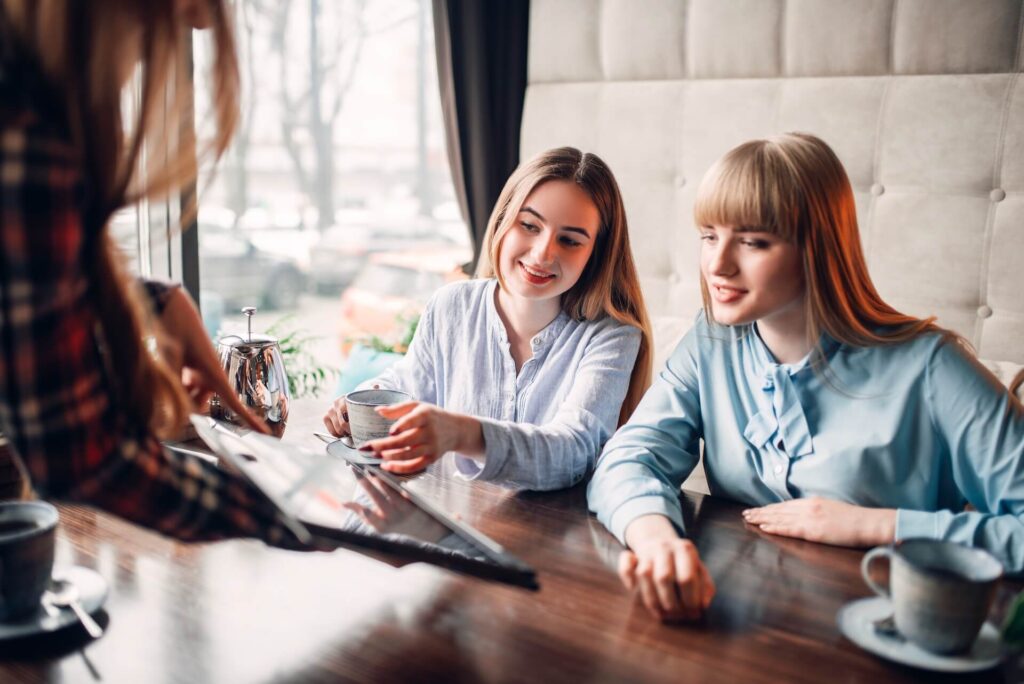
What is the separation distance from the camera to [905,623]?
79cm

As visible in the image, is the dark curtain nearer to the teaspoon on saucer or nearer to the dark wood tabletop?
the dark wood tabletop

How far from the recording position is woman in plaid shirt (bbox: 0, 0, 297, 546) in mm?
577

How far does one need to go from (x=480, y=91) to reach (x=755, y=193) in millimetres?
2012

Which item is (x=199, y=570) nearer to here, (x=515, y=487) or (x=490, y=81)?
(x=515, y=487)

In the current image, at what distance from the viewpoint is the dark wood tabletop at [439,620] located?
0.76 m

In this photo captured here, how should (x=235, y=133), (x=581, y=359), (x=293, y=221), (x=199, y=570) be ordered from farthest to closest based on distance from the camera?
(x=293, y=221), (x=581, y=359), (x=199, y=570), (x=235, y=133)

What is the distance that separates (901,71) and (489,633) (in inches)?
80.0

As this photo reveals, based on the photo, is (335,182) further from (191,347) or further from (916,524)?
(916,524)

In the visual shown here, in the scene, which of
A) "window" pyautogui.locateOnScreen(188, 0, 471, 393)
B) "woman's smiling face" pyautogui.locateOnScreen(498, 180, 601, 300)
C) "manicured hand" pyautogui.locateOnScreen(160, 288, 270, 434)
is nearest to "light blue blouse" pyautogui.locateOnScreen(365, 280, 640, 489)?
"woman's smiling face" pyautogui.locateOnScreen(498, 180, 601, 300)

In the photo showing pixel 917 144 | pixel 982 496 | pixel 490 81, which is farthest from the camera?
pixel 490 81

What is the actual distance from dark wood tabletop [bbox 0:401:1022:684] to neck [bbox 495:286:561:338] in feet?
2.18

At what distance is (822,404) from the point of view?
1246 mm

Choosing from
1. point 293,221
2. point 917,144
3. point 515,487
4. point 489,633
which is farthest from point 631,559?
point 293,221

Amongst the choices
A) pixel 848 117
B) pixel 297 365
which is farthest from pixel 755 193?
pixel 297 365
